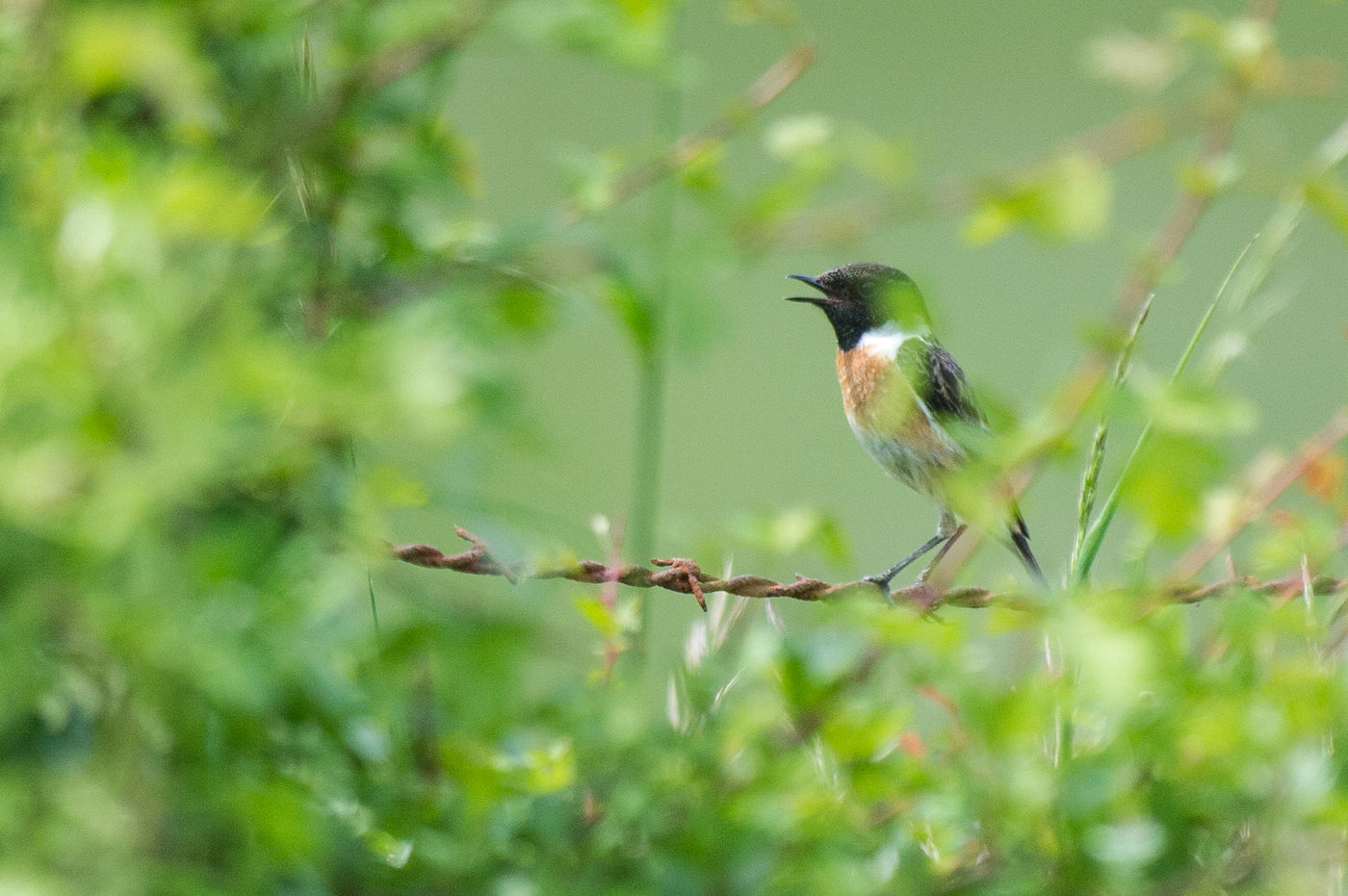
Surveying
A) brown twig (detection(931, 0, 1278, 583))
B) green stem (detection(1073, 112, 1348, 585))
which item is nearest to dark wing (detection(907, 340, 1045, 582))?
green stem (detection(1073, 112, 1348, 585))

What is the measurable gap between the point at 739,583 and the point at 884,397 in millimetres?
1970

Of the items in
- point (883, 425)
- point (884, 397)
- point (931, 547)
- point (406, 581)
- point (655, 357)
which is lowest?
point (931, 547)

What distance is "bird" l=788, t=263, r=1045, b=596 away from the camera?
417 cm

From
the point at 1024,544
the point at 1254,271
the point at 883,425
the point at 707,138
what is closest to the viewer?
the point at 707,138

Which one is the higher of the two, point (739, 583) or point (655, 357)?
point (655, 357)

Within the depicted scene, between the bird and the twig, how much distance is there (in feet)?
5.83

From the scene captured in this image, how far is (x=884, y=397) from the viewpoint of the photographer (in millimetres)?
3801

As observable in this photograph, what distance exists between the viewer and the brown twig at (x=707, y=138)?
1.27m

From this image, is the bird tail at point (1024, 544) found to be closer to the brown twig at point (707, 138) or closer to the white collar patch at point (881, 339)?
the white collar patch at point (881, 339)

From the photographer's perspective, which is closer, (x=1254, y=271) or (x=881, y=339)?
(x=1254, y=271)

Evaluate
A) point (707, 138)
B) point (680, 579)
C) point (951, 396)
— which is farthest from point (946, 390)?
point (707, 138)

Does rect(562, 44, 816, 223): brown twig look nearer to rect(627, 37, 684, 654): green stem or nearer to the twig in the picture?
rect(627, 37, 684, 654): green stem

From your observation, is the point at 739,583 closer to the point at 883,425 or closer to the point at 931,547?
the point at 883,425

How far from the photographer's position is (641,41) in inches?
46.0
